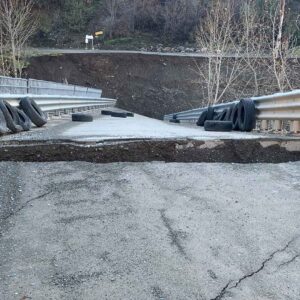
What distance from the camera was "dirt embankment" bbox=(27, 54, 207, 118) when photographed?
39.0m

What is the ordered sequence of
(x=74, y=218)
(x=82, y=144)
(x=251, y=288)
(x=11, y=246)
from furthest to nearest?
(x=82, y=144)
(x=74, y=218)
(x=11, y=246)
(x=251, y=288)

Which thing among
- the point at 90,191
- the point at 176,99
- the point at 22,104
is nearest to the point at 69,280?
the point at 90,191

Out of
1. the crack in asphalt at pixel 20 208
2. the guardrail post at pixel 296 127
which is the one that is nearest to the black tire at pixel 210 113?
the guardrail post at pixel 296 127

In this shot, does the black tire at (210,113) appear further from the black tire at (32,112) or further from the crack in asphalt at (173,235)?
the crack in asphalt at (173,235)

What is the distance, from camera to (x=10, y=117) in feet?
21.2

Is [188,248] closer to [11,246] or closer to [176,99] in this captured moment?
[11,246]

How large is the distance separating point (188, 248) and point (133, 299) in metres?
0.65

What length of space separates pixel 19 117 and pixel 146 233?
4.84 m

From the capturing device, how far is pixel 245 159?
5004mm

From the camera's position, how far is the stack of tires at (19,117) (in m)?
6.30

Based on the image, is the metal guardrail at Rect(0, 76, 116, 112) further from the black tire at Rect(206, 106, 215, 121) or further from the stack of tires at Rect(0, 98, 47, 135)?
the black tire at Rect(206, 106, 215, 121)

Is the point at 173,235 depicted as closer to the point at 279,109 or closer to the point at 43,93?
the point at 279,109

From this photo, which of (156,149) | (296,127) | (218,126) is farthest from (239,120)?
(156,149)

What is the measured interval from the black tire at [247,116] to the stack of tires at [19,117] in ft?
12.7
